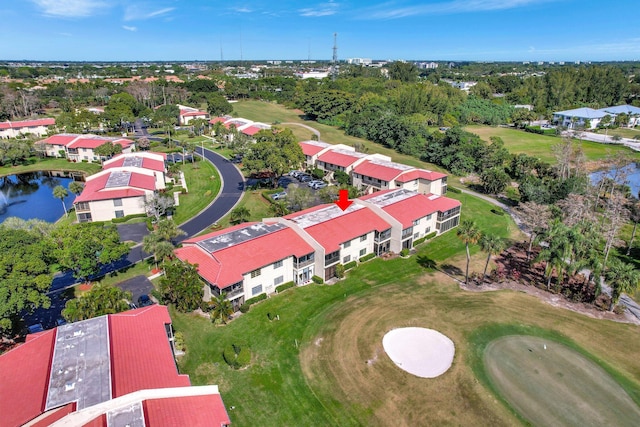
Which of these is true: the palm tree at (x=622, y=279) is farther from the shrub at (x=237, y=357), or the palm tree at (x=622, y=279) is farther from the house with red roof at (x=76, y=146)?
the house with red roof at (x=76, y=146)

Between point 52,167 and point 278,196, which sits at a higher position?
point 278,196

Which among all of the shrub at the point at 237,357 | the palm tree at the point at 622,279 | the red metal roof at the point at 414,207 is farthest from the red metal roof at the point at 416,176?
the shrub at the point at 237,357

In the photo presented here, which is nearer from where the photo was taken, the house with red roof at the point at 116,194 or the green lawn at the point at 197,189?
the house with red roof at the point at 116,194

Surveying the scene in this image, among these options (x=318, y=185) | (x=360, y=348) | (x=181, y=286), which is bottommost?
(x=360, y=348)

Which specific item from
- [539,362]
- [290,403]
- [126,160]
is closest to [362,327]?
[290,403]

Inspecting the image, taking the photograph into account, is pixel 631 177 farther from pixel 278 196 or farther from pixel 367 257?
pixel 278 196

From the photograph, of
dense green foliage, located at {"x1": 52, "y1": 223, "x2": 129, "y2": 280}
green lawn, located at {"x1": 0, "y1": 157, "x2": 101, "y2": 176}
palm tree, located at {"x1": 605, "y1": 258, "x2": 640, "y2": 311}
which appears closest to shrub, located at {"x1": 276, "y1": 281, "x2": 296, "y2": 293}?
dense green foliage, located at {"x1": 52, "y1": 223, "x2": 129, "y2": 280}

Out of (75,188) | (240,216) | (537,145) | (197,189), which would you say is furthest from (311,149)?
(537,145)
